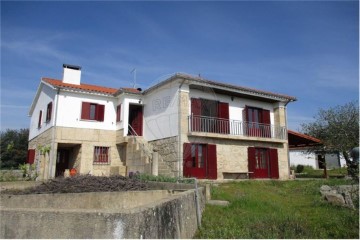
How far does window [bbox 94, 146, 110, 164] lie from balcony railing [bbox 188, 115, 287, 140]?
618cm

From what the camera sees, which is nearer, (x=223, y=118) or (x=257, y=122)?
(x=223, y=118)

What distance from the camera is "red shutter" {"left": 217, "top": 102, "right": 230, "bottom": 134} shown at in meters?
17.1

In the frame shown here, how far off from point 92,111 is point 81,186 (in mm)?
11017

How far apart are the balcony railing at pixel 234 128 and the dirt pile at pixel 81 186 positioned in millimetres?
6960

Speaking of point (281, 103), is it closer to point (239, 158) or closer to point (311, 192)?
point (239, 158)

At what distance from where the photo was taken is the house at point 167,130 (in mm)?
15578

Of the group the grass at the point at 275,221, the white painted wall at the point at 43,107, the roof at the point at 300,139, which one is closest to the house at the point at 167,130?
the white painted wall at the point at 43,107

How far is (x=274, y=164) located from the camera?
60.4 feet

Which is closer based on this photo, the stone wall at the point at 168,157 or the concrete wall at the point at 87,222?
the concrete wall at the point at 87,222

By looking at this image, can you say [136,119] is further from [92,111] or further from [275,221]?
[275,221]

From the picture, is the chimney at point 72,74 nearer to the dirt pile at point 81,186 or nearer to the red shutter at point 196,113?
the red shutter at point 196,113

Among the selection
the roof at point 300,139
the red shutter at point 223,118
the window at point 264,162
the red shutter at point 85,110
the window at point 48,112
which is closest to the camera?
the red shutter at point 223,118

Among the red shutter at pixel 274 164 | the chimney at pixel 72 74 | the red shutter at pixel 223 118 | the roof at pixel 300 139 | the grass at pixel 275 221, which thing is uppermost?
the chimney at pixel 72 74

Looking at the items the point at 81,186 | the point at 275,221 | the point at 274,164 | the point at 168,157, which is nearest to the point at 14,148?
the point at 168,157
